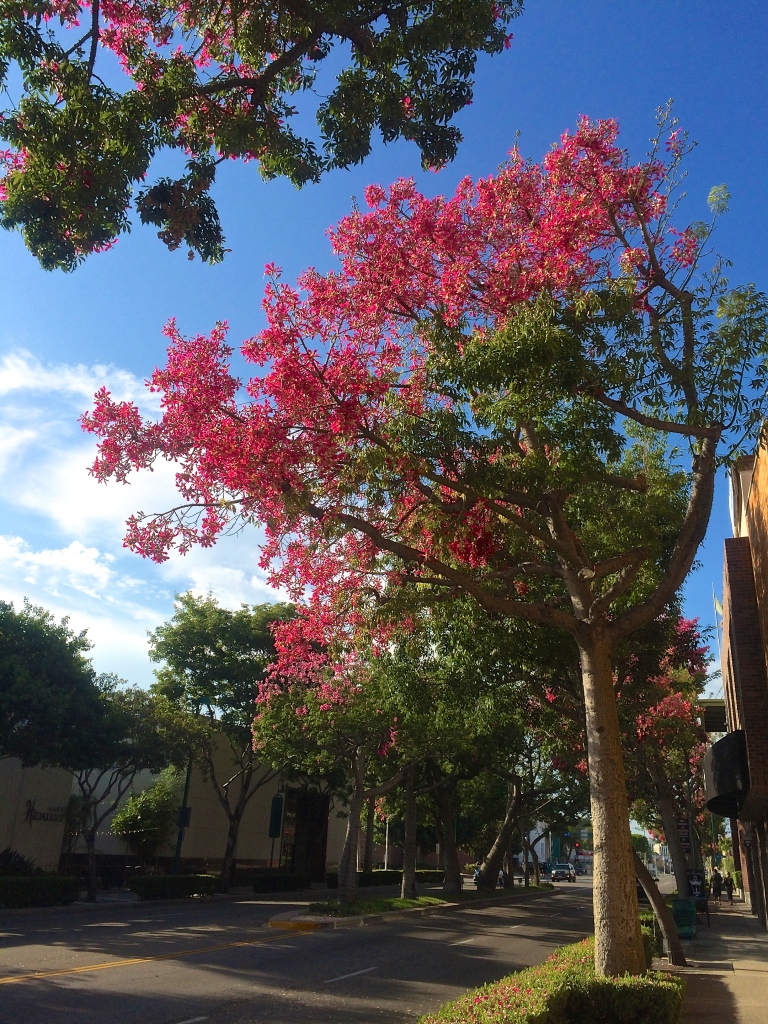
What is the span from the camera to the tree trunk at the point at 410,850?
29172 millimetres

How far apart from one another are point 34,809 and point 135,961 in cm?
1719

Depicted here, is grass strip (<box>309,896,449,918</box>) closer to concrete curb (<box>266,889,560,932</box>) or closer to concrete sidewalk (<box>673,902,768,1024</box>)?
concrete curb (<box>266,889,560,932</box>)

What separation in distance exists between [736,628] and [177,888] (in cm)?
2315

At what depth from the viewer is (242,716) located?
32.8 meters

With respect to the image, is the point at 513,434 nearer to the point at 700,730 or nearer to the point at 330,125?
the point at 330,125

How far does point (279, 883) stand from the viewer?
3653cm

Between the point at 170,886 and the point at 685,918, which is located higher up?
the point at 685,918

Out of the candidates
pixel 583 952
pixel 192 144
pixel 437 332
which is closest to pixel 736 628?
pixel 583 952

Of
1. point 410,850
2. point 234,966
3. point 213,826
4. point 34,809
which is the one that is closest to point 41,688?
point 34,809

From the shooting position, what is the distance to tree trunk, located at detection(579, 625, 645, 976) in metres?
8.26

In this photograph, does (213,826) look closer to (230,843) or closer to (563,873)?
(230,843)

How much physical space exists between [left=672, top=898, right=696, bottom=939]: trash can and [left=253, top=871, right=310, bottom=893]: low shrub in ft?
65.8

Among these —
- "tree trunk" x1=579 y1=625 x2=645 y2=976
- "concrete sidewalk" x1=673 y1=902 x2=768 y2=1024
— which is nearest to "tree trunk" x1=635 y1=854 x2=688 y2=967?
"concrete sidewalk" x1=673 y1=902 x2=768 y2=1024

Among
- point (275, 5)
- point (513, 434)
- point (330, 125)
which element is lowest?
point (513, 434)
